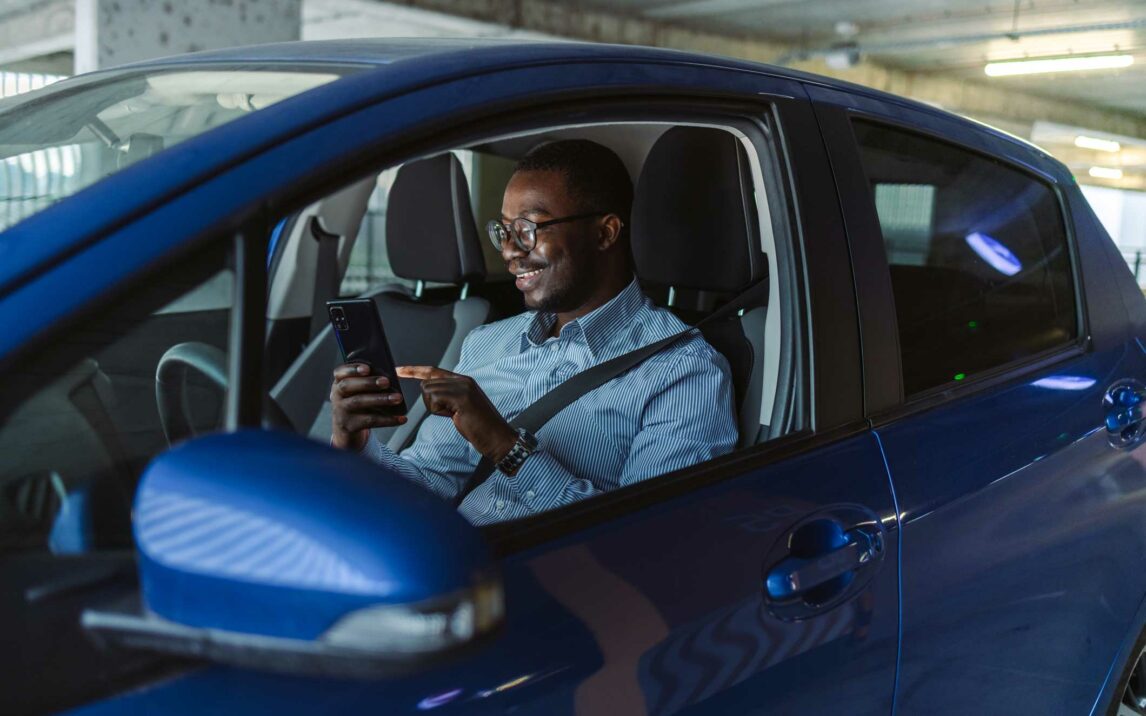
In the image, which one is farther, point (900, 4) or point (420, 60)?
point (900, 4)

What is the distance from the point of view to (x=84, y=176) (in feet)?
3.62

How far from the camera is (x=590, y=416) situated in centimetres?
195

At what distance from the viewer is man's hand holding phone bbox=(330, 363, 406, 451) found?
65.8 inches

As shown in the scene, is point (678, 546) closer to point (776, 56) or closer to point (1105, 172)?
point (776, 56)

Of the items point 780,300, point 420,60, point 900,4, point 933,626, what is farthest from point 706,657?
point 900,4

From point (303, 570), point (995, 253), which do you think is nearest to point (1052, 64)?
point (995, 253)

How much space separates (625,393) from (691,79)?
66cm

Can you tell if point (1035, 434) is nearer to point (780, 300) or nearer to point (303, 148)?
point (780, 300)

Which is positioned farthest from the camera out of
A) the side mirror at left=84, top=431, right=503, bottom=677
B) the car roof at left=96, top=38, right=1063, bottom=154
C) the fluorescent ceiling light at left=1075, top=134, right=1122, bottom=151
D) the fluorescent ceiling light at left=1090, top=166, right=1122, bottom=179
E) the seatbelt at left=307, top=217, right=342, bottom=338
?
the fluorescent ceiling light at left=1090, top=166, right=1122, bottom=179

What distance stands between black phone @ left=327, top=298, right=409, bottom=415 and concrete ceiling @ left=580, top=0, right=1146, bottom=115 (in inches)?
537

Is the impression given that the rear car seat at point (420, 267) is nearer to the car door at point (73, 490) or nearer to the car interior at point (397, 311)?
the car interior at point (397, 311)

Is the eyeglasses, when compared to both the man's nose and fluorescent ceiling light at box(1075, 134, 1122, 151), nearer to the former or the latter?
the man's nose

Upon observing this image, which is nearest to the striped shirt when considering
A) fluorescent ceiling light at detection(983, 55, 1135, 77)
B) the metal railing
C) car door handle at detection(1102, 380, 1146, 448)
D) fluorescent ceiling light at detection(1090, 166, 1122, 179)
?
car door handle at detection(1102, 380, 1146, 448)

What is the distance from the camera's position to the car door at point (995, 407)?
153 centimetres
